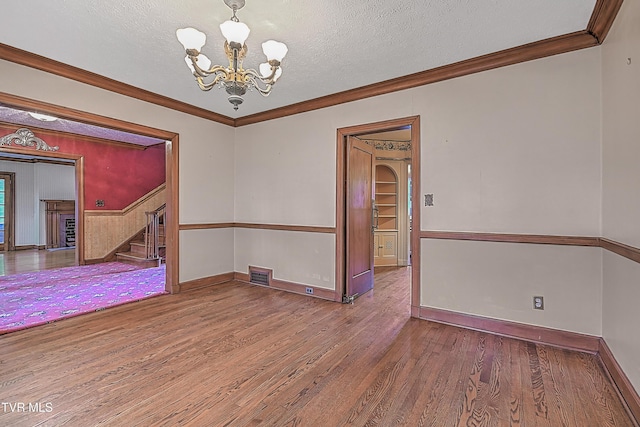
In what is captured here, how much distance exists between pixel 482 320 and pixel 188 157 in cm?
435

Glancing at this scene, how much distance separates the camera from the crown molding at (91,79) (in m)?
2.95

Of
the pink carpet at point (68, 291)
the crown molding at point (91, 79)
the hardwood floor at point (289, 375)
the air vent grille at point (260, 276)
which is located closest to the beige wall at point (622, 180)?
the hardwood floor at point (289, 375)

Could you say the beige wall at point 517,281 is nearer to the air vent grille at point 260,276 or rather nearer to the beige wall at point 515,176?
the beige wall at point 515,176

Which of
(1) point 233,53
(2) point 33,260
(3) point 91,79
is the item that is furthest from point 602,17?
(2) point 33,260

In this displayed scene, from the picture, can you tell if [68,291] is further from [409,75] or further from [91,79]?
[409,75]

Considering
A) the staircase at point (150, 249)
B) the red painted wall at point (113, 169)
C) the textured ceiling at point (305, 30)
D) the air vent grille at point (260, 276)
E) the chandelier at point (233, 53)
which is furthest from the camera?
the red painted wall at point (113, 169)

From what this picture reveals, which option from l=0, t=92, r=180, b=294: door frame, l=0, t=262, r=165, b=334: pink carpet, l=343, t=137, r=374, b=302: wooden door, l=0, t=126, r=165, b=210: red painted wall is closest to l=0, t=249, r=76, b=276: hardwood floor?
l=0, t=262, r=165, b=334: pink carpet

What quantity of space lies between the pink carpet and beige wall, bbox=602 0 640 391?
4897 mm

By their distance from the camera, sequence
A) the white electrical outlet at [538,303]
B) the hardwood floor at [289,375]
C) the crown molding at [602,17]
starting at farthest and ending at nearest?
the white electrical outlet at [538,303] < the crown molding at [602,17] < the hardwood floor at [289,375]

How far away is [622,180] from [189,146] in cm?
482

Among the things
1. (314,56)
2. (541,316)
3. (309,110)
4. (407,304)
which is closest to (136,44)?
(314,56)

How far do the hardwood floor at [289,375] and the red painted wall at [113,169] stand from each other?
15.8 ft

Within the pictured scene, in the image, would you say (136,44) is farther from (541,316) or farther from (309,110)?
(541,316)

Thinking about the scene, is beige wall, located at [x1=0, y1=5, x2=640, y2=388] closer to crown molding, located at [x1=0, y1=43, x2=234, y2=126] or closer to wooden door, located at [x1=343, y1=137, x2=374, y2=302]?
crown molding, located at [x1=0, y1=43, x2=234, y2=126]
